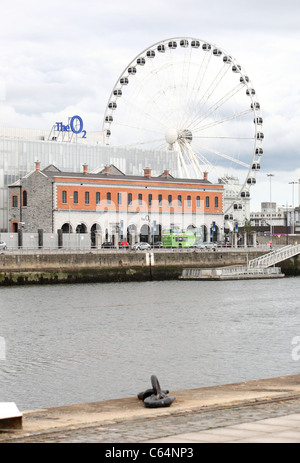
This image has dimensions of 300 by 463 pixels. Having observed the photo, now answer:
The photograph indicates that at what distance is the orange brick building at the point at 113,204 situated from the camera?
91625mm

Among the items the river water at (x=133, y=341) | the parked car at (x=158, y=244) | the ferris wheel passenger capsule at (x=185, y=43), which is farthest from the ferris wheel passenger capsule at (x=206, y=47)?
the river water at (x=133, y=341)

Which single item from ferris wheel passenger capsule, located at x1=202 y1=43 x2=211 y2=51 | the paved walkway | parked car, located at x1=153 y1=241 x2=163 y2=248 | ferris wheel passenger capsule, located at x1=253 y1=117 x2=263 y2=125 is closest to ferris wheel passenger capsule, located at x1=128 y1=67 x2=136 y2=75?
ferris wheel passenger capsule, located at x1=202 y1=43 x2=211 y2=51

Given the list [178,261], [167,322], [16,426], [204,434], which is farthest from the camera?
[178,261]

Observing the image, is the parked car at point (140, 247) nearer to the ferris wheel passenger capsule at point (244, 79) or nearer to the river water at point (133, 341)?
the river water at point (133, 341)

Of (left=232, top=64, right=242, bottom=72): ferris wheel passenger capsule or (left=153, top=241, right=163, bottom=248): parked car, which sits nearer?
(left=232, top=64, right=242, bottom=72): ferris wheel passenger capsule

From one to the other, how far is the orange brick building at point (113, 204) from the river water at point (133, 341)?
30.2m

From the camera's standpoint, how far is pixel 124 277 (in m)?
76.0

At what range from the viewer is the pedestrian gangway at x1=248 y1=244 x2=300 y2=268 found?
84.7 metres

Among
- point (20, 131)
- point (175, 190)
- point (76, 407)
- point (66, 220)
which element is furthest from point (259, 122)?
point (76, 407)

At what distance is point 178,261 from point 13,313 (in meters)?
36.8

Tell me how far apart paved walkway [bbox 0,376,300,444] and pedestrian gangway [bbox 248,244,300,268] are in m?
68.7

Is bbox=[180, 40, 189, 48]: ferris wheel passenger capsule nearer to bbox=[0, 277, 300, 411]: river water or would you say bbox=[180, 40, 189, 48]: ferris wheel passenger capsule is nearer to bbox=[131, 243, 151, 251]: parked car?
bbox=[131, 243, 151, 251]: parked car

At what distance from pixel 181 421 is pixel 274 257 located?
75299 millimetres
